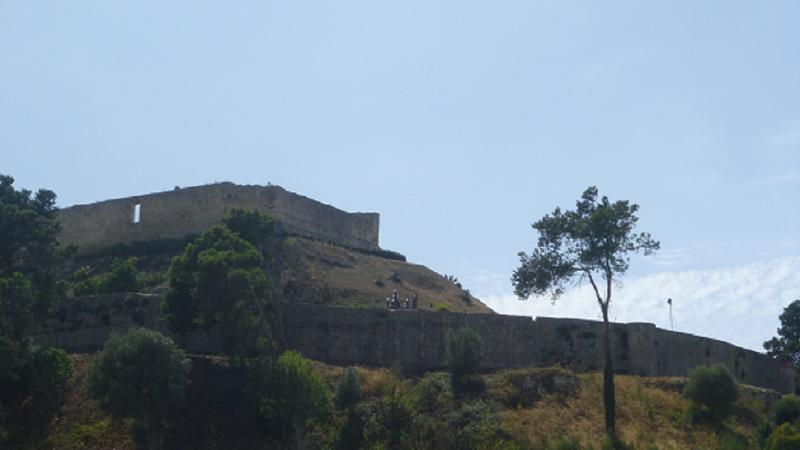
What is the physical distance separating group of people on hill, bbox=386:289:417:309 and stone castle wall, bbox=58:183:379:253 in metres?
9.51

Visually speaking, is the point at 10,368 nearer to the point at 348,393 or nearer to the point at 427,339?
the point at 348,393

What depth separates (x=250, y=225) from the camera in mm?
44938

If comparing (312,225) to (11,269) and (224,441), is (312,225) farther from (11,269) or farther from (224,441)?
(224,441)

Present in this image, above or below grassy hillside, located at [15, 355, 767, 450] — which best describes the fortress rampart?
above

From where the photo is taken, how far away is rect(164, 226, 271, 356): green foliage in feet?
113

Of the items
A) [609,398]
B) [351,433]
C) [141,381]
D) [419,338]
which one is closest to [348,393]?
[351,433]

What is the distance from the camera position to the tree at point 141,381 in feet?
102

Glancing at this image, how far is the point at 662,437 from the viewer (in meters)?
33.1

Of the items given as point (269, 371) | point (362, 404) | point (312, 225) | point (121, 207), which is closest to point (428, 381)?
point (362, 404)

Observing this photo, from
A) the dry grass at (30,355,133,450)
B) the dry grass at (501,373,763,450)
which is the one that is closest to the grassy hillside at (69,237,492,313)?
the dry grass at (30,355,133,450)

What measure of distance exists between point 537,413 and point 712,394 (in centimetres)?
546

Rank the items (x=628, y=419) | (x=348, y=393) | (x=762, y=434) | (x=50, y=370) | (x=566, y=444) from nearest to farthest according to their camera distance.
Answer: (x=566, y=444) → (x=762, y=434) → (x=348, y=393) → (x=628, y=419) → (x=50, y=370)

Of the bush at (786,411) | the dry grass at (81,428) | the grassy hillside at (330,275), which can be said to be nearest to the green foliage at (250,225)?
the grassy hillside at (330,275)

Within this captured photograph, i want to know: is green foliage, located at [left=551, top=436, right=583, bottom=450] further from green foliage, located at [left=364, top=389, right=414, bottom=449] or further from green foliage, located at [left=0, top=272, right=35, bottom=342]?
green foliage, located at [left=0, top=272, right=35, bottom=342]
